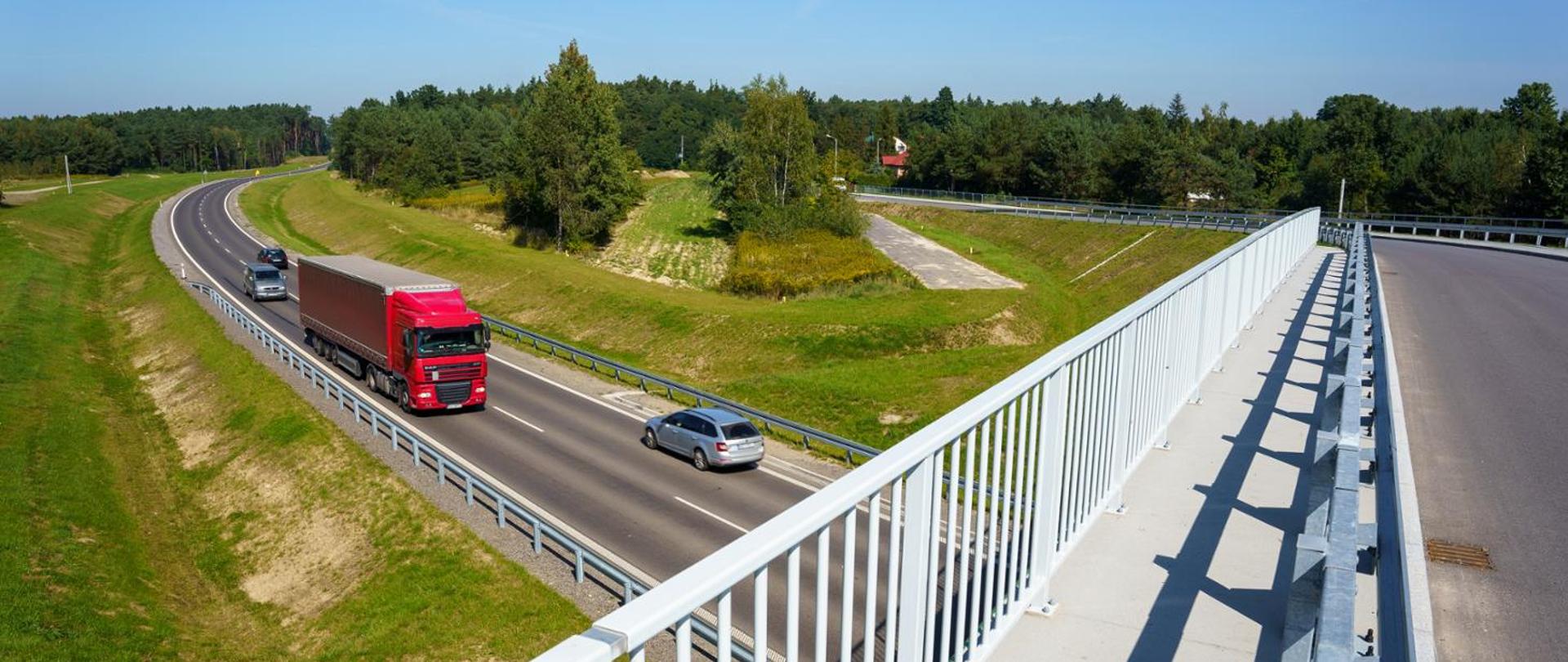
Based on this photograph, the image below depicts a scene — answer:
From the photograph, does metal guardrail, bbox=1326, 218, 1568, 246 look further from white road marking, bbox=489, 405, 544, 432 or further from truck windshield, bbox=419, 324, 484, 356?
truck windshield, bbox=419, 324, 484, 356

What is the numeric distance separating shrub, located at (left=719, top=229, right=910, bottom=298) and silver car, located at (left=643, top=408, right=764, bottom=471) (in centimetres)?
2565

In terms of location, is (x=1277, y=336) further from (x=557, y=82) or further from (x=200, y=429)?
(x=557, y=82)

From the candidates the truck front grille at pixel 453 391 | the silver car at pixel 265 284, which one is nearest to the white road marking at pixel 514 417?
the truck front grille at pixel 453 391

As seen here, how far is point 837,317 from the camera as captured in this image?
42.2 m

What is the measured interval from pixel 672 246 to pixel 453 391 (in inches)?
1686

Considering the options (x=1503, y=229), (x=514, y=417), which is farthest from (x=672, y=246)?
(x=1503, y=229)

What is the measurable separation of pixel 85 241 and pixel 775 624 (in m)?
80.2

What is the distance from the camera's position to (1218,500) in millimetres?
6949

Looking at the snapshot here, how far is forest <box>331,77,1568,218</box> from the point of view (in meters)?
67.9

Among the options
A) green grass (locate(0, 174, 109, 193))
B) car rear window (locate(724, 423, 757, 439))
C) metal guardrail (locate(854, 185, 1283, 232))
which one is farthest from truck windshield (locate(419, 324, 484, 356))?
green grass (locate(0, 174, 109, 193))

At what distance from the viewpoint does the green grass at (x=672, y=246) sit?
62594 mm

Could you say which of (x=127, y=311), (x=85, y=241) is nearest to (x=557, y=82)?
(x=127, y=311)

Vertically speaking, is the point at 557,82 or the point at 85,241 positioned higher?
the point at 557,82

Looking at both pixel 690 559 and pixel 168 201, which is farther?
pixel 168 201
